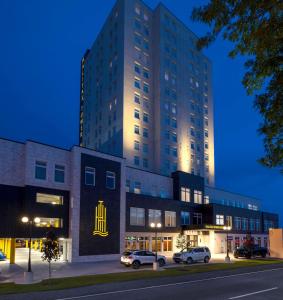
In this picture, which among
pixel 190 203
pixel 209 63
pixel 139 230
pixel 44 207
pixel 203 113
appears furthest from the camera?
pixel 209 63

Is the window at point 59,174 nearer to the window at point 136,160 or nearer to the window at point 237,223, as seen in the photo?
the window at point 136,160

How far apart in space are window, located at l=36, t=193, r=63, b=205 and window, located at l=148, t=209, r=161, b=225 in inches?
665

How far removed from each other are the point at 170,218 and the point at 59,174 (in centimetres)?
2322

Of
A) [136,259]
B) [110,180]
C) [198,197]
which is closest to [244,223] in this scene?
[198,197]

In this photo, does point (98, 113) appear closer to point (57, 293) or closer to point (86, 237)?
point (86, 237)

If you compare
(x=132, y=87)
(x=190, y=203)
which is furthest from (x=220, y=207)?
(x=132, y=87)

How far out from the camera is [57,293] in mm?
20953

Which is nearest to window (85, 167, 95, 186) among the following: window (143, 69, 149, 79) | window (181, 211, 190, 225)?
window (181, 211, 190, 225)

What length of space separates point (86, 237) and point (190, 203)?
2591cm

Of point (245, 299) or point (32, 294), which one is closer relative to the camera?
point (245, 299)

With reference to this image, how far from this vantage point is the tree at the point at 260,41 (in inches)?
379

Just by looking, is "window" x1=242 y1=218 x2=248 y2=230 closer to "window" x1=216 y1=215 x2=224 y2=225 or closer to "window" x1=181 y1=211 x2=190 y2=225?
"window" x1=216 y1=215 x2=224 y2=225

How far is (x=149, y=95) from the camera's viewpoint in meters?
81.8

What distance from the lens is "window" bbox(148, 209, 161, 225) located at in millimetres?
57906
